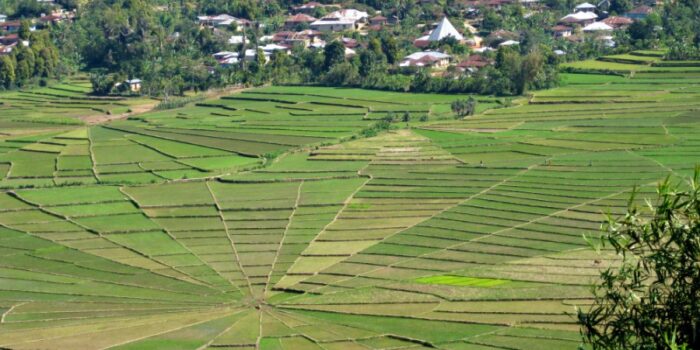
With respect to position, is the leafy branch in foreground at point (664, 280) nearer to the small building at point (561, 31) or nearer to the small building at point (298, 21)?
the small building at point (561, 31)

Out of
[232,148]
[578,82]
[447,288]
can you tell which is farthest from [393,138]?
[447,288]

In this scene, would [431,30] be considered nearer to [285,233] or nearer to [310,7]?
[310,7]

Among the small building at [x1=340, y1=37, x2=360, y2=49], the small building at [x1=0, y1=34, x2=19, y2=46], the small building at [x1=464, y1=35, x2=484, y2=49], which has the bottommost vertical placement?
the small building at [x1=464, y1=35, x2=484, y2=49]

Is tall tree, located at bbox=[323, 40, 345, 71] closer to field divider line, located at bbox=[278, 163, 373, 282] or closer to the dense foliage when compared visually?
the dense foliage

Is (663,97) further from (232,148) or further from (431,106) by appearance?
(232,148)

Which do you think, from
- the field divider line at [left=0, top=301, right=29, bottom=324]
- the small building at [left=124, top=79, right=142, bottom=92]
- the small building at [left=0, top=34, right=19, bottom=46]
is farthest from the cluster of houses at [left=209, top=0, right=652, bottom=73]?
the field divider line at [left=0, top=301, right=29, bottom=324]

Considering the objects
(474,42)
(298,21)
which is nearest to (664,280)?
(474,42)
